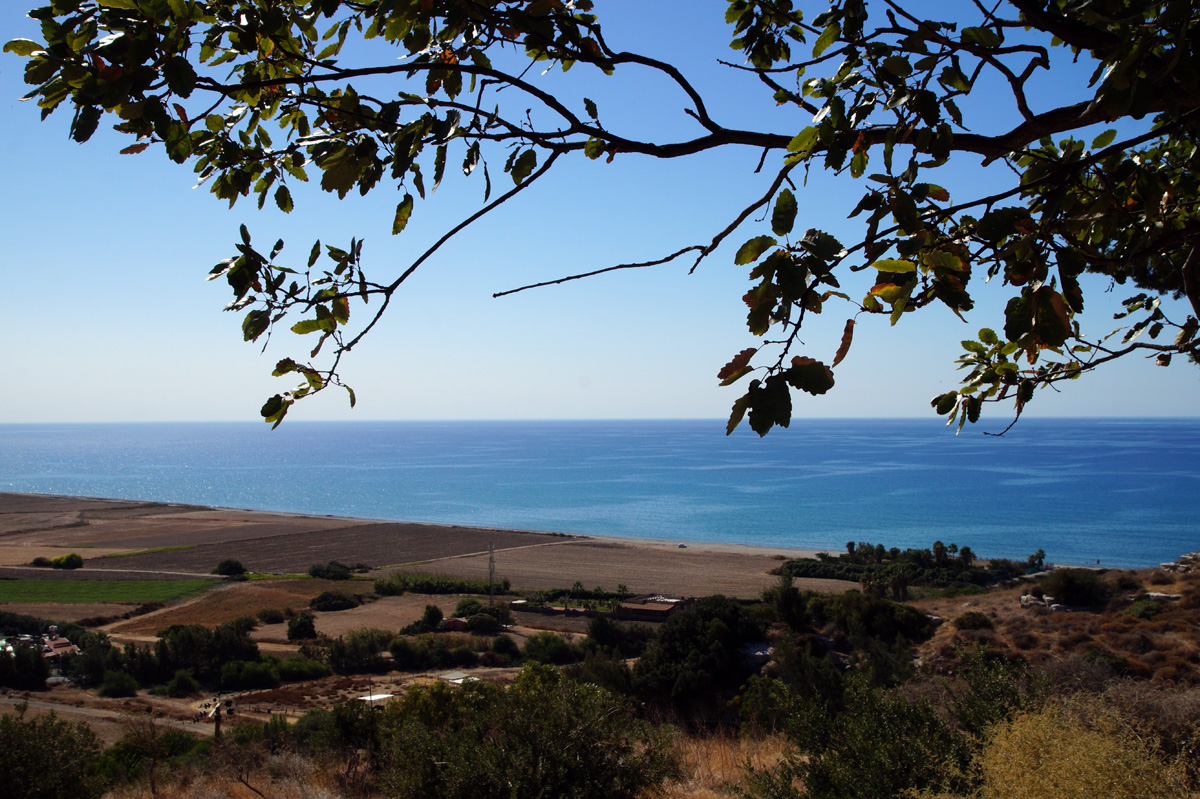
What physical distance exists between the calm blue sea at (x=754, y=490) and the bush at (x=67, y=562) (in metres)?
32.3

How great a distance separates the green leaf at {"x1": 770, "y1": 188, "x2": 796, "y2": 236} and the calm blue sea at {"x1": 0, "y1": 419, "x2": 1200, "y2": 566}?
54.2m

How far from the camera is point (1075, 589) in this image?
2270 centimetres

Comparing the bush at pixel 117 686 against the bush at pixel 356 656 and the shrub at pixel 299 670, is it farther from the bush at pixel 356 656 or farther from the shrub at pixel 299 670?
the bush at pixel 356 656

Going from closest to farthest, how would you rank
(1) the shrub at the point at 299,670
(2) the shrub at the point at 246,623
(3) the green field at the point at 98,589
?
(1) the shrub at the point at 299,670
(2) the shrub at the point at 246,623
(3) the green field at the point at 98,589

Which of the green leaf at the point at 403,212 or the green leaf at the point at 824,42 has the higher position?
the green leaf at the point at 824,42

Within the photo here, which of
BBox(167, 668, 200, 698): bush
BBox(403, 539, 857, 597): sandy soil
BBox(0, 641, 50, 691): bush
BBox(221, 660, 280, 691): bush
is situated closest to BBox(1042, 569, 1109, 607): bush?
BBox(403, 539, 857, 597): sandy soil

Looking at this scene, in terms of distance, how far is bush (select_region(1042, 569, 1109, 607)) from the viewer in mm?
22391

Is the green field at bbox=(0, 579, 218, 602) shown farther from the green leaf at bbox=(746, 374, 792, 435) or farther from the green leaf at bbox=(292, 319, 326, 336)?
the green leaf at bbox=(746, 374, 792, 435)

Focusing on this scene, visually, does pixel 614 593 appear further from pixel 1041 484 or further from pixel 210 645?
pixel 1041 484

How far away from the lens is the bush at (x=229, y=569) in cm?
3984

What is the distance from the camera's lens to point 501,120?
6.18 feet

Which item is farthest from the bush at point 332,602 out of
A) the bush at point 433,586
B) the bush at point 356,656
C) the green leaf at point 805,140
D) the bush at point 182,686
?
the green leaf at point 805,140

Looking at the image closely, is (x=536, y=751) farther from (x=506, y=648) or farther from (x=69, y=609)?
(x=69, y=609)

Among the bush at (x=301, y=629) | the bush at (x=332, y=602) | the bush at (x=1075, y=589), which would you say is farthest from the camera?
the bush at (x=332, y=602)
